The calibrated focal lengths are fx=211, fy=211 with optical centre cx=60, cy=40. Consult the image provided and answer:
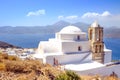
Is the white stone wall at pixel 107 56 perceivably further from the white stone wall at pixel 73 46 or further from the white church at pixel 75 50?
the white stone wall at pixel 73 46

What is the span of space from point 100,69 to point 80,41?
2.88 meters

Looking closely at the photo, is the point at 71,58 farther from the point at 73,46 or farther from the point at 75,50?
the point at 73,46

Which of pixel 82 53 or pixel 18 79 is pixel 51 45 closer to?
pixel 82 53

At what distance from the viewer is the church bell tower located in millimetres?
18350

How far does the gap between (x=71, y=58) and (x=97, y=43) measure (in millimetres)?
3086

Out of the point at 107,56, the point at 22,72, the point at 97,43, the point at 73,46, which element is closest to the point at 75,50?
the point at 73,46

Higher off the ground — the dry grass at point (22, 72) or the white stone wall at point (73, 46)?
the white stone wall at point (73, 46)

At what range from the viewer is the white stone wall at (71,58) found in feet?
52.6

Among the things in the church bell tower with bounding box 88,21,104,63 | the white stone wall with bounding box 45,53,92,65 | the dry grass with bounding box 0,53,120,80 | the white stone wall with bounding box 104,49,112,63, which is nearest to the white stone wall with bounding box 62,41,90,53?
the white stone wall with bounding box 45,53,92,65

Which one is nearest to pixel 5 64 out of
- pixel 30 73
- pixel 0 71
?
pixel 0 71

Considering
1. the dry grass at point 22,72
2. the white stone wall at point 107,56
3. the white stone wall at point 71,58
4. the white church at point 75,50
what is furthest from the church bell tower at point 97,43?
the dry grass at point 22,72

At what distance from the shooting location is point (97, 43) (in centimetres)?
1848

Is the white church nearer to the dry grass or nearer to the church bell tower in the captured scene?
the church bell tower

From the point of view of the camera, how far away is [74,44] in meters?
17.3
